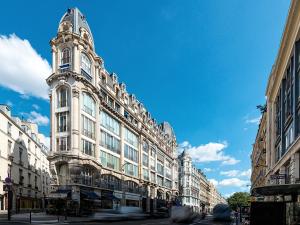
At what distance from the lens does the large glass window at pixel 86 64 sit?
4920 centimetres

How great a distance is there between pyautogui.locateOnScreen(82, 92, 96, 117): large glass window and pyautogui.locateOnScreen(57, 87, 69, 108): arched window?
95.2 inches

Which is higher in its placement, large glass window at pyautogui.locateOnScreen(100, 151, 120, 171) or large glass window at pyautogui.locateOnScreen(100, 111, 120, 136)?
large glass window at pyautogui.locateOnScreen(100, 111, 120, 136)

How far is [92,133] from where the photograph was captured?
51.2 metres

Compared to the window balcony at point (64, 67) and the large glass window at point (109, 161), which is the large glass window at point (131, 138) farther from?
the window balcony at point (64, 67)

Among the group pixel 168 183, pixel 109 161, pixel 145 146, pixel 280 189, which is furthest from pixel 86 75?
pixel 168 183

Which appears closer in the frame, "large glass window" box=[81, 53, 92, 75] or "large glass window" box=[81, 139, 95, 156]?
"large glass window" box=[81, 139, 95, 156]

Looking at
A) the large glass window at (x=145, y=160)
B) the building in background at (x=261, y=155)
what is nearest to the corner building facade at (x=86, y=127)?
the large glass window at (x=145, y=160)

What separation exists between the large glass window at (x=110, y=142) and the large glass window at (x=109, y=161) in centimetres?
122

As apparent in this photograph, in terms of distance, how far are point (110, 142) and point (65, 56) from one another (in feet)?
54.8

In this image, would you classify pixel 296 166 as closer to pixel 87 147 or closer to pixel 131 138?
pixel 87 147

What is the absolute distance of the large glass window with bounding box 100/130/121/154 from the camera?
5483 cm

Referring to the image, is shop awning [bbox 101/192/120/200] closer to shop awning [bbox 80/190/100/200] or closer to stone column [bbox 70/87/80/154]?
shop awning [bbox 80/190/100/200]

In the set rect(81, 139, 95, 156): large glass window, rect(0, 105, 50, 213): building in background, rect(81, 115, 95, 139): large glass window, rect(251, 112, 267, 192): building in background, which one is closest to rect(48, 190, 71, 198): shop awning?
rect(0, 105, 50, 213): building in background

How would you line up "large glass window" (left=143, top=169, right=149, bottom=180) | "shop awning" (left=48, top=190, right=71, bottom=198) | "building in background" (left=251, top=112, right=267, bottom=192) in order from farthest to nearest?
"large glass window" (left=143, top=169, right=149, bottom=180) < "building in background" (left=251, top=112, right=267, bottom=192) < "shop awning" (left=48, top=190, right=71, bottom=198)
